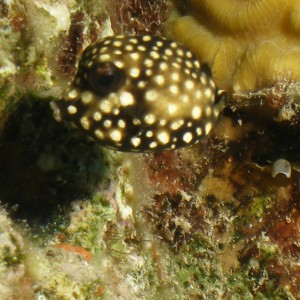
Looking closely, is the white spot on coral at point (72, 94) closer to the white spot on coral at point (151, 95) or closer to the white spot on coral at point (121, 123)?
Result: the white spot on coral at point (121, 123)

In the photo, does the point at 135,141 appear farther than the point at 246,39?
No

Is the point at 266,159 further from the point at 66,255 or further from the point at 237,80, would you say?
the point at 66,255

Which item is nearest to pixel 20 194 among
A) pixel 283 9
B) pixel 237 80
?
pixel 237 80

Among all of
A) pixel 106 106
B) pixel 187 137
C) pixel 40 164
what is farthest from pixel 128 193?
pixel 106 106

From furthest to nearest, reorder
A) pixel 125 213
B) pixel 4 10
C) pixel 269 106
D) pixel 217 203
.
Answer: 1. pixel 217 203
2. pixel 125 213
3. pixel 269 106
4. pixel 4 10

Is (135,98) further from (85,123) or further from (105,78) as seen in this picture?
(85,123)

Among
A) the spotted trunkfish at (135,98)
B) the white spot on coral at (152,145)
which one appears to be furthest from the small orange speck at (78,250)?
the white spot on coral at (152,145)

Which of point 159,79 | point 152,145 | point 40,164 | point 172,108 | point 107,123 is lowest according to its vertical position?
point 40,164

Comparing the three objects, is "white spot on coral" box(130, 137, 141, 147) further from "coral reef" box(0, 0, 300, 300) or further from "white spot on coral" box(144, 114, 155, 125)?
"coral reef" box(0, 0, 300, 300)
